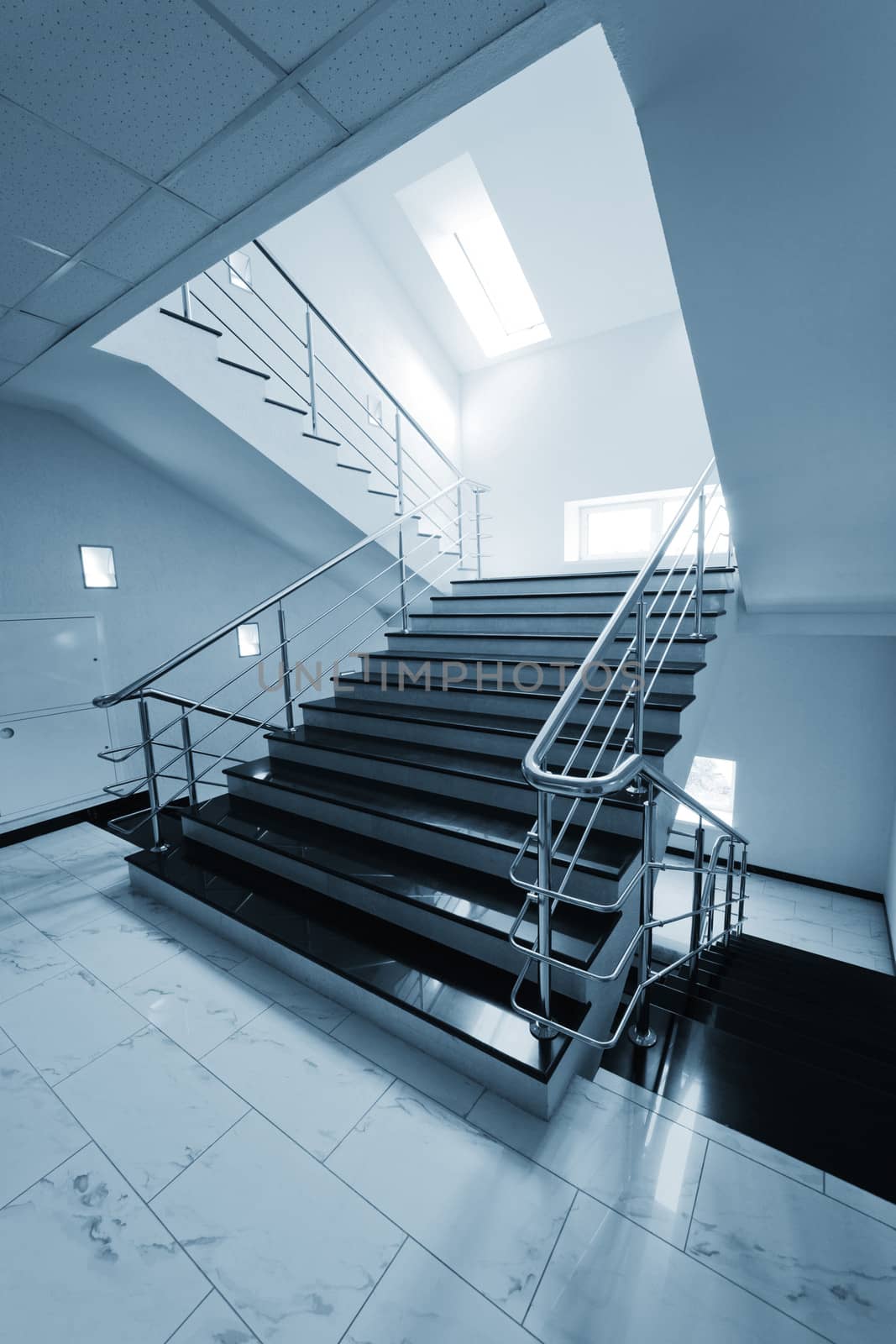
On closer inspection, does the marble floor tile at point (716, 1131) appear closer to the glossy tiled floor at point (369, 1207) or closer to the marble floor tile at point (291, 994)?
the glossy tiled floor at point (369, 1207)

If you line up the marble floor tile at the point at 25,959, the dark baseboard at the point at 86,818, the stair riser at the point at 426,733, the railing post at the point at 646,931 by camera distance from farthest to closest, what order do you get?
the dark baseboard at the point at 86,818, the stair riser at the point at 426,733, the marble floor tile at the point at 25,959, the railing post at the point at 646,931

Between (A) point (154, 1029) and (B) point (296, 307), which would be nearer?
(A) point (154, 1029)

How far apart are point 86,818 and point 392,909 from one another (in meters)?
2.92

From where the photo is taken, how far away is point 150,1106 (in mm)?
1691

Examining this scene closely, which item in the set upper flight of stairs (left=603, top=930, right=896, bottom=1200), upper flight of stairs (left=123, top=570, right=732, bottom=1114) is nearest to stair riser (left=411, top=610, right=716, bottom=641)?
upper flight of stairs (left=123, top=570, right=732, bottom=1114)

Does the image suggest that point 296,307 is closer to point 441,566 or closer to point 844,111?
point 441,566

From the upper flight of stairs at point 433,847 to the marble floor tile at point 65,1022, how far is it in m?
0.49

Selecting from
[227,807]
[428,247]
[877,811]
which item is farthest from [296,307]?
[877,811]

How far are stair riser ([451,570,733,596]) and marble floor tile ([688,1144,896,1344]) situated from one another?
299 centimetres

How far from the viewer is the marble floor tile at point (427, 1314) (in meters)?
1.13

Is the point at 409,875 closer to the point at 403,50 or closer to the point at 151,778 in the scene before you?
the point at 151,778

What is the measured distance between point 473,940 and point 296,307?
5.64 metres

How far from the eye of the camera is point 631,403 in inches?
231

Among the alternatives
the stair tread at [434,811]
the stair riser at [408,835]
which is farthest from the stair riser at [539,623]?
the stair riser at [408,835]
